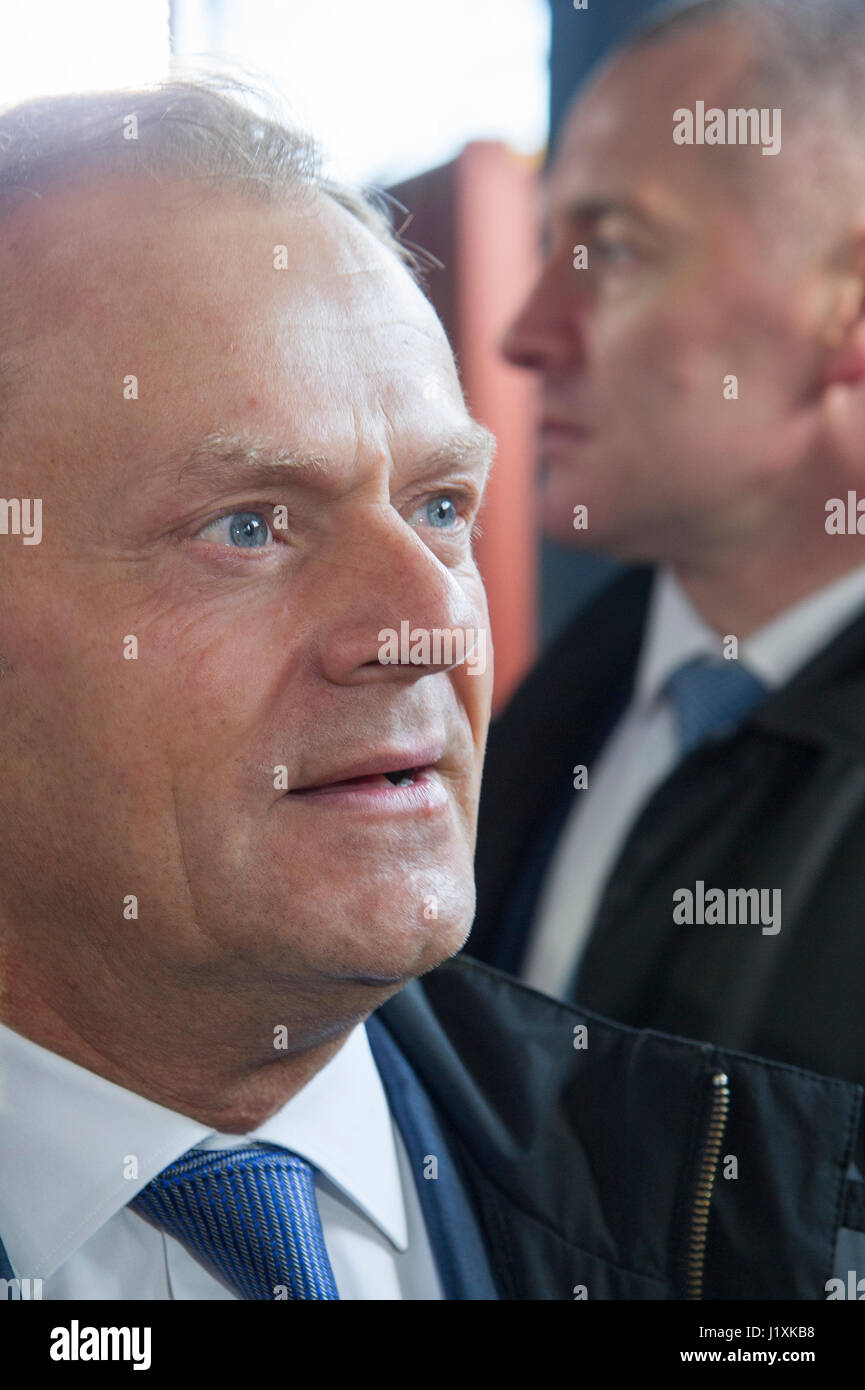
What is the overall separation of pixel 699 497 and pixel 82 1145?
113 cm

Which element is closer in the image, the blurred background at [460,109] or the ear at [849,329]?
the blurred background at [460,109]

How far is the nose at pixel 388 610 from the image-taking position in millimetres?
863

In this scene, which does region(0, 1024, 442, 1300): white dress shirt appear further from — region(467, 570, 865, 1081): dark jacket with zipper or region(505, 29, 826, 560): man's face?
region(505, 29, 826, 560): man's face

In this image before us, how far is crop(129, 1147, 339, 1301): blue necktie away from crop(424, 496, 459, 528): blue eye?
455 millimetres

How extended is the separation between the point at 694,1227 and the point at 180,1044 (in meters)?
0.39

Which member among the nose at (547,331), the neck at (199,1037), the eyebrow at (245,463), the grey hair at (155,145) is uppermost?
the nose at (547,331)

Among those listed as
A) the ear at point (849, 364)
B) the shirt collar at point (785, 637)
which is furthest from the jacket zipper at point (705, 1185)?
the ear at point (849, 364)

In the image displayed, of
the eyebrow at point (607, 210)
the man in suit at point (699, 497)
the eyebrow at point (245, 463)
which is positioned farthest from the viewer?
the eyebrow at point (607, 210)

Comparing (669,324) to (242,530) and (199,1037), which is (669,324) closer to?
(242,530)

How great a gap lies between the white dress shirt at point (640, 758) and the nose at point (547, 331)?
0.36 m

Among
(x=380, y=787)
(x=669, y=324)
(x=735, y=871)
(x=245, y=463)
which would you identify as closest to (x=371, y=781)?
(x=380, y=787)

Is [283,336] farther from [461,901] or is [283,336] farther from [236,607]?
[461,901]

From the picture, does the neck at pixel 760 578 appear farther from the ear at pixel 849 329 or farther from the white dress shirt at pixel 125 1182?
the white dress shirt at pixel 125 1182

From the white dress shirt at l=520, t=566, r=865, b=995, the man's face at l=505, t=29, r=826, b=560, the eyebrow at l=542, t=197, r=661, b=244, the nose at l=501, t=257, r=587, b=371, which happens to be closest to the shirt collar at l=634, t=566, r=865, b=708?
the white dress shirt at l=520, t=566, r=865, b=995
